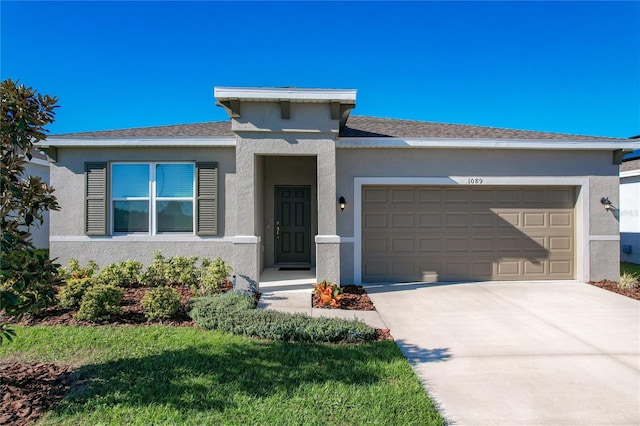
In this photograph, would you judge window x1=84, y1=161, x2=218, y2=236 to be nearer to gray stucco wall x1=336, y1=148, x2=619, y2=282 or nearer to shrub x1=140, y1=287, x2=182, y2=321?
shrub x1=140, y1=287, x2=182, y2=321

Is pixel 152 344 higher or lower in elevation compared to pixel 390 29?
lower

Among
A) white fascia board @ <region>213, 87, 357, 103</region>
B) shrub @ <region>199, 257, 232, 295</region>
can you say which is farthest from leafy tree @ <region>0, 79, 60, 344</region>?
white fascia board @ <region>213, 87, 357, 103</region>

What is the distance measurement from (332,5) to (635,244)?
13.0 meters

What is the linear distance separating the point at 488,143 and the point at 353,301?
5012mm

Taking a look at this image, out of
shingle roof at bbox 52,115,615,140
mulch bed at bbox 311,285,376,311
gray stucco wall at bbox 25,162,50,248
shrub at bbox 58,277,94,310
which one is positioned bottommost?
mulch bed at bbox 311,285,376,311

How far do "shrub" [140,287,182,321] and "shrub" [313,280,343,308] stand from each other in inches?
101

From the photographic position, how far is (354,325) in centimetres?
485

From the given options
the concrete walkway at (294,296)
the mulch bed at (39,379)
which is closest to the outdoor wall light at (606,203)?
the concrete walkway at (294,296)

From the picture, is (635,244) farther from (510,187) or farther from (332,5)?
(332,5)

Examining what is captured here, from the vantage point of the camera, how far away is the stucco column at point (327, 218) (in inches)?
281

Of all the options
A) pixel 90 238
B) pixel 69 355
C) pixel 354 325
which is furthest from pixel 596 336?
pixel 90 238

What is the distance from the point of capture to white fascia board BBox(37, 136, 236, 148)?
8102mm

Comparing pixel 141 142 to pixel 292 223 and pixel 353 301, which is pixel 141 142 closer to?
pixel 292 223

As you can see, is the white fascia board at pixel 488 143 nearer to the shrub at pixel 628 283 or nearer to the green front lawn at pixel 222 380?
the shrub at pixel 628 283
